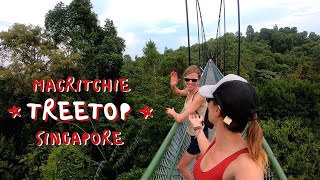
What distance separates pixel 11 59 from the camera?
13.8 m

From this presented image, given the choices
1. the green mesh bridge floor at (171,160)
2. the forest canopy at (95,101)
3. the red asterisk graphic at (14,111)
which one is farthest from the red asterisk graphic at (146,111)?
the green mesh bridge floor at (171,160)

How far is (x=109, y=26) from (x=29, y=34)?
4593 millimetres

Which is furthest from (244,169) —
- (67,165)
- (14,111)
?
(14,111)

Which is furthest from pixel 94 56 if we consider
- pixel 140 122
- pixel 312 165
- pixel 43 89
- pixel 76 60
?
pixel 312 165

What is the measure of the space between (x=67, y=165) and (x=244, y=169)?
373 inches

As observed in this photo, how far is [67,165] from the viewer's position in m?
9.73

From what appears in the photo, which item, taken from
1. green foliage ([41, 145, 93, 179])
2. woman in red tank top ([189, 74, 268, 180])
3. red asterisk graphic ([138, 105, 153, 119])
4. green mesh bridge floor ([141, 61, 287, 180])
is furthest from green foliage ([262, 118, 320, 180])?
woman in red tank top ([189, 74, 268, 180])

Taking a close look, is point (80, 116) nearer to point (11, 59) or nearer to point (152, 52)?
point (11, 59)

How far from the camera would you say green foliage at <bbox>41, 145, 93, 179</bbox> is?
948 centimetres

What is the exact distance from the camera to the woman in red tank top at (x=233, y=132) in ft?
2.65

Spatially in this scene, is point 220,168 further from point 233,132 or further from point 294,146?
point 294,146

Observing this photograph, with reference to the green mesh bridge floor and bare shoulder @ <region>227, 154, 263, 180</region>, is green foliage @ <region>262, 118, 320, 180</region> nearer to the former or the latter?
the green mesh bridge floor

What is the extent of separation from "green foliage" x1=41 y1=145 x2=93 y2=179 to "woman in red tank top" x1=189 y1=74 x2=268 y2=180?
9062 mm

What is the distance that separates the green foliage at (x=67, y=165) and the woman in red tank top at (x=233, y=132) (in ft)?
29.7
